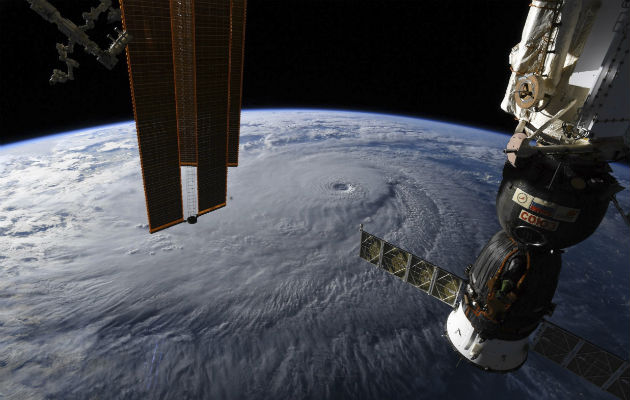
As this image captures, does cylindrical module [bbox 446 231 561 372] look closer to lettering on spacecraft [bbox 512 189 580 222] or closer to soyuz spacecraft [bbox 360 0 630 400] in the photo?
soyuz spacecraft [bbox 360 0 630 400]

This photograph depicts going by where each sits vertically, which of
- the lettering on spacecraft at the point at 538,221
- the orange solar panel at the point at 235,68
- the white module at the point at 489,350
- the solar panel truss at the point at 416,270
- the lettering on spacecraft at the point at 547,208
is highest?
the orange solar panel at the point at 235,68

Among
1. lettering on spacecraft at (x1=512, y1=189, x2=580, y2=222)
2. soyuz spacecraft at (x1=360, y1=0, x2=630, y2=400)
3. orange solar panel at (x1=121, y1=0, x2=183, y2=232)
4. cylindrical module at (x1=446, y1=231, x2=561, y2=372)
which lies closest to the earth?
cylindrical module at (x1=446, y1=231, x2=561, y2=372)

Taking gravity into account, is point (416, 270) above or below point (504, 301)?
below

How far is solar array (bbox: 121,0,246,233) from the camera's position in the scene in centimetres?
349

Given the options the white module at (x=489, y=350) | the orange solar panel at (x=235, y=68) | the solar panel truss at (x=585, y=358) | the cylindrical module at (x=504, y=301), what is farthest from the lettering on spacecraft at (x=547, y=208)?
the orange solar panel at (x=235, y=68)

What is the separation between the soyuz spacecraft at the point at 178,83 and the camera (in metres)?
3.20

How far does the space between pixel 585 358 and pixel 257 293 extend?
1081 cm

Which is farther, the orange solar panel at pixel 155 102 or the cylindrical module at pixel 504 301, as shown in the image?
the cylindrical module at pixel 504 301

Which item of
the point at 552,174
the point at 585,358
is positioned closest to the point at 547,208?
the point at 552,174

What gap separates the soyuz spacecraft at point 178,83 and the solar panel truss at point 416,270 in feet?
11.8

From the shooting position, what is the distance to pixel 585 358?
4195 millimetres

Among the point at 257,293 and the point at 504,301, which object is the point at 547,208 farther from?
the point at 257,293

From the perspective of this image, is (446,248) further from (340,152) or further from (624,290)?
(340,152)

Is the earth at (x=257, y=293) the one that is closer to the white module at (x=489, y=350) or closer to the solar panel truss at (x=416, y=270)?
the solar panel truss at (x=416, y=270)
